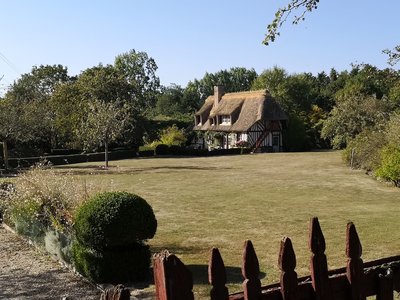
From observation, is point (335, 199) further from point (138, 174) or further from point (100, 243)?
point (138, 174)

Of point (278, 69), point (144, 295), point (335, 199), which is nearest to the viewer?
point (144, 295)

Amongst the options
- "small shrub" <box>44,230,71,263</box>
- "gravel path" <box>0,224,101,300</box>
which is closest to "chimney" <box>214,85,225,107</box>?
"gravel path" <box>0,224,101,300</box>

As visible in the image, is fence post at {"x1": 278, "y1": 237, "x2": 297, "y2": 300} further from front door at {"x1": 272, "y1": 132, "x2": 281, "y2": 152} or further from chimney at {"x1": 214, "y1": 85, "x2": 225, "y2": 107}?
chimney at {"x1": 214, "y1": 85, "x2": 225, "y2": 107}

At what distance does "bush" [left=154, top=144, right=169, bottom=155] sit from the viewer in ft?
165

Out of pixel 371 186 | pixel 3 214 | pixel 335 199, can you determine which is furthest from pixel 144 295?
pixel 371 186

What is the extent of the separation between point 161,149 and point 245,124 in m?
10.9

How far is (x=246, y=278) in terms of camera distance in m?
A: 2.21

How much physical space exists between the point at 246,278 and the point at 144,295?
6.21m

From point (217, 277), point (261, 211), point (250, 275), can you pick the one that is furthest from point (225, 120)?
point (217, 277)

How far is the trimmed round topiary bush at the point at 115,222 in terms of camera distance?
8336 millimetres

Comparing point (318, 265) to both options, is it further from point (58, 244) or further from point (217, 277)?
point (58, 244)

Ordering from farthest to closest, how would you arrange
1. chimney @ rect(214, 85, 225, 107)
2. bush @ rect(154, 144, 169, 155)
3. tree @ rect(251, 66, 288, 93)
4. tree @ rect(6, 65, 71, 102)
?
tree @ rect(6, 65, 71, 102), tree @ rect(251, 66, 288, 93), chimney @ rect(214, 85, 225, 107), bush @ rect(154, 144, 169, 155)

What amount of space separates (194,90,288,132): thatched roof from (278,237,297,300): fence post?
5190 cm

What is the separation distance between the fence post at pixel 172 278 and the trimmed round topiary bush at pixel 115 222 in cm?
650
